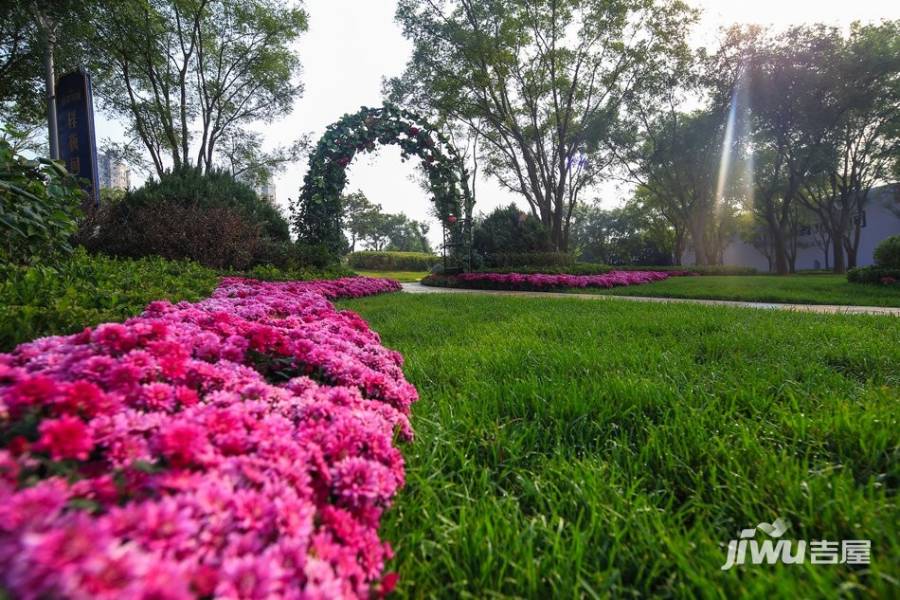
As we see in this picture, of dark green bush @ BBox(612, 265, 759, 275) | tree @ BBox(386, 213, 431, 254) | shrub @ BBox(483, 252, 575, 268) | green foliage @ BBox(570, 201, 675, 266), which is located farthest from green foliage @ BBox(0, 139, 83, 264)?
tree @ BBox(386, 213, 431, 254)

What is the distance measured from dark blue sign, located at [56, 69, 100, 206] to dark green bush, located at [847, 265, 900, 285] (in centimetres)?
1718

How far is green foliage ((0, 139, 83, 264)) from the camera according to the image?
290cm

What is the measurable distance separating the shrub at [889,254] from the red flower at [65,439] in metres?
12.7

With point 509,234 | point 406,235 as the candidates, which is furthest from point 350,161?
point 406,235

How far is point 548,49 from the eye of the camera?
14875 millimetres

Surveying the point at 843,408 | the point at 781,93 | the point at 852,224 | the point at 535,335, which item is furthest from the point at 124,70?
the point at 852,224

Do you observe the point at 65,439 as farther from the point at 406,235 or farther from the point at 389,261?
the point at 406,235

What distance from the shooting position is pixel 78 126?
945 cm

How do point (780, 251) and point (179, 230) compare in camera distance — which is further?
point (780, 251)

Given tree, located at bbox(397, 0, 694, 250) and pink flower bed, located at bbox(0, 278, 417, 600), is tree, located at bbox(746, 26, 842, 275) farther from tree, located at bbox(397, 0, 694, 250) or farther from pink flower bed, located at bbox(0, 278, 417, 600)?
pink flower bed, located at bbox(0, 278, 417, 600)

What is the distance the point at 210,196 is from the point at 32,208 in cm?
736

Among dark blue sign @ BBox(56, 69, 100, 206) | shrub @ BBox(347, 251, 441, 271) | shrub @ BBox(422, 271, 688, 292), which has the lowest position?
shrub @ BBox(422, 271, 688, 292)

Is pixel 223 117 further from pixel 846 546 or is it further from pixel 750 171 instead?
pixel 750 171

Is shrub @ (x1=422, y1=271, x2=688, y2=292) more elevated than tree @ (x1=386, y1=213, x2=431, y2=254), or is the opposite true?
tree @ (x1=386, y1=213, x2=431, y2=254)
